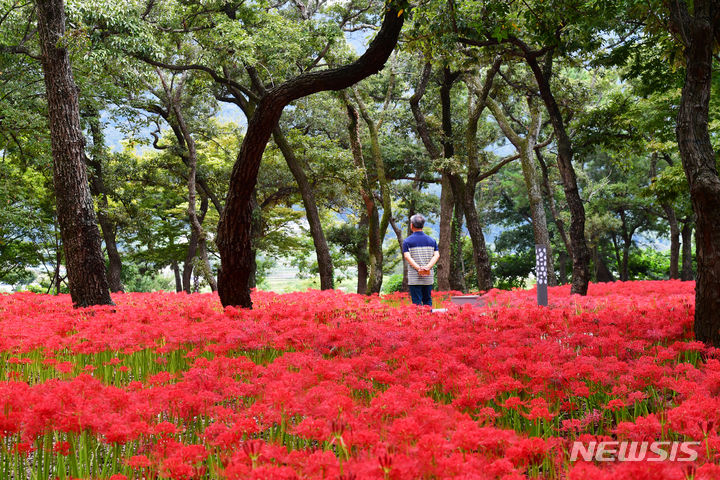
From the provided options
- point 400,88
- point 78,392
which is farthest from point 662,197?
point 78,392

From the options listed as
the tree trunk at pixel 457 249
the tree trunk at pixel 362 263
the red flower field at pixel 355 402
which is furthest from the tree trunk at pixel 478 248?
the red flower field at pixel 355 402

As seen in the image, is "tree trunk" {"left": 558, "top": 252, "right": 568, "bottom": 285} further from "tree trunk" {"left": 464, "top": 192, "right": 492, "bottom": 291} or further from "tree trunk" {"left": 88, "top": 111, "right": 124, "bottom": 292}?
"tree trunk" {"left": 88, "top": 111, "right": 124, "bottom": 292}

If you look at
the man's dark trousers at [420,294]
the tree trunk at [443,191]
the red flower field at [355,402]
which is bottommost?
the red flower field at [355,402]

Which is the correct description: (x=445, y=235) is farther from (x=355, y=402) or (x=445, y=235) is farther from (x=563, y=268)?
(x=355, y=402)

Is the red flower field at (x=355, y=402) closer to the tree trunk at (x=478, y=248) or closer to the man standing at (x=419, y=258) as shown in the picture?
the man standing at (x=419, y=258)

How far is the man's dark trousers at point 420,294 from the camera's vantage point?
879cm

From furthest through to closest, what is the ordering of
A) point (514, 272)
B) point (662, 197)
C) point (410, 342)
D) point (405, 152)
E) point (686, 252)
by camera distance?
point (514, 272)
point (686, 252)
point (405, 152)
point (662, 197)
point (410, 342)

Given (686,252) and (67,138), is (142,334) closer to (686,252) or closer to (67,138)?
(67,138)

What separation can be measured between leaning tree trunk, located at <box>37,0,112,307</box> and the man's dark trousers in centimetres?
475

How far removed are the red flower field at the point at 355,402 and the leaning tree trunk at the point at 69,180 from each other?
280 centimetres

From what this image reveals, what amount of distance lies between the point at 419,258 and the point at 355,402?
5.60m

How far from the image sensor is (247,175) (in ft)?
25.3

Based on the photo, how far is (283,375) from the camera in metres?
3.44

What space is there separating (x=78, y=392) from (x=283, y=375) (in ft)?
3.76
